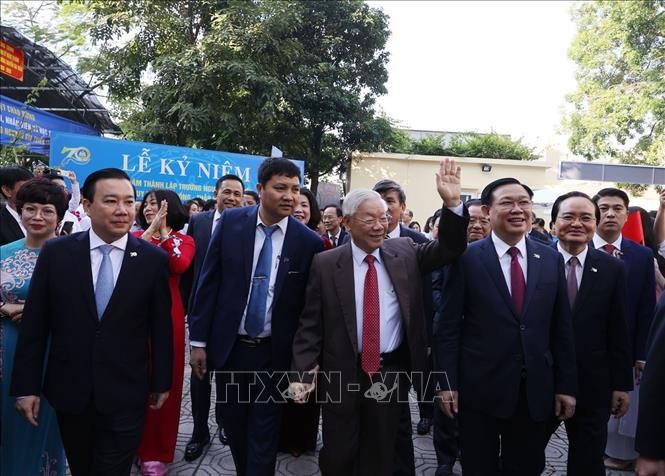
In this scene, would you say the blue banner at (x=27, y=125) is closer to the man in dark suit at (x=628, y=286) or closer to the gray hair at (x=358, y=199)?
the gray hair at (x=358, y=199)

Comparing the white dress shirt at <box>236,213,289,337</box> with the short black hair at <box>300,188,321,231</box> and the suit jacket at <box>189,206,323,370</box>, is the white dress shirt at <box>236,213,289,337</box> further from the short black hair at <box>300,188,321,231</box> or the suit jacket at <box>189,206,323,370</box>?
the short black hair at <box>300,188,321,231</box>

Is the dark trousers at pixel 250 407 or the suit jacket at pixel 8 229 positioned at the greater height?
the suit jacket at pixel 8 229

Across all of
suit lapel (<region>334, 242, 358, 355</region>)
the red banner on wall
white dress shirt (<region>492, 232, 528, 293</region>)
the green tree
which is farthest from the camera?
the green tree

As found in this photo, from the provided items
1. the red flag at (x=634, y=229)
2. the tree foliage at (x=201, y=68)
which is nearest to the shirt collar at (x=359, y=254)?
the red flag at (x=634, y=229)

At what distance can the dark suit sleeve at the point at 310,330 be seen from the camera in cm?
250

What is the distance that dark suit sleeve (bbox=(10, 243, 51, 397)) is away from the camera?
228 cm

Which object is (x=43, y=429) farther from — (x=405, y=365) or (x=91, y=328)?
(x=405, y=365)

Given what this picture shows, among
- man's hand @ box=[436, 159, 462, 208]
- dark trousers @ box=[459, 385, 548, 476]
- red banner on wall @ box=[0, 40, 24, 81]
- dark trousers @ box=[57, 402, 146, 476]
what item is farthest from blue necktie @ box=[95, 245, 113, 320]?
red banner on wall @ box=[0, 40, 24, 81]

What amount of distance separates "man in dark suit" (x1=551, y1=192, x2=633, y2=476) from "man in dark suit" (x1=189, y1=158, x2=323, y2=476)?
1.61m

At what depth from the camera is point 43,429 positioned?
265 centimetres

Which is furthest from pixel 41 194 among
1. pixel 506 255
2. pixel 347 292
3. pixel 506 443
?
pixel 506 443

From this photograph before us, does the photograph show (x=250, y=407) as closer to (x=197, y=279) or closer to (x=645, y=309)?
(x=197, y=279)

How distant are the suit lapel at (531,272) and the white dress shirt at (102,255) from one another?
6.81 feet

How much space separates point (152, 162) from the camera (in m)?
8.20
